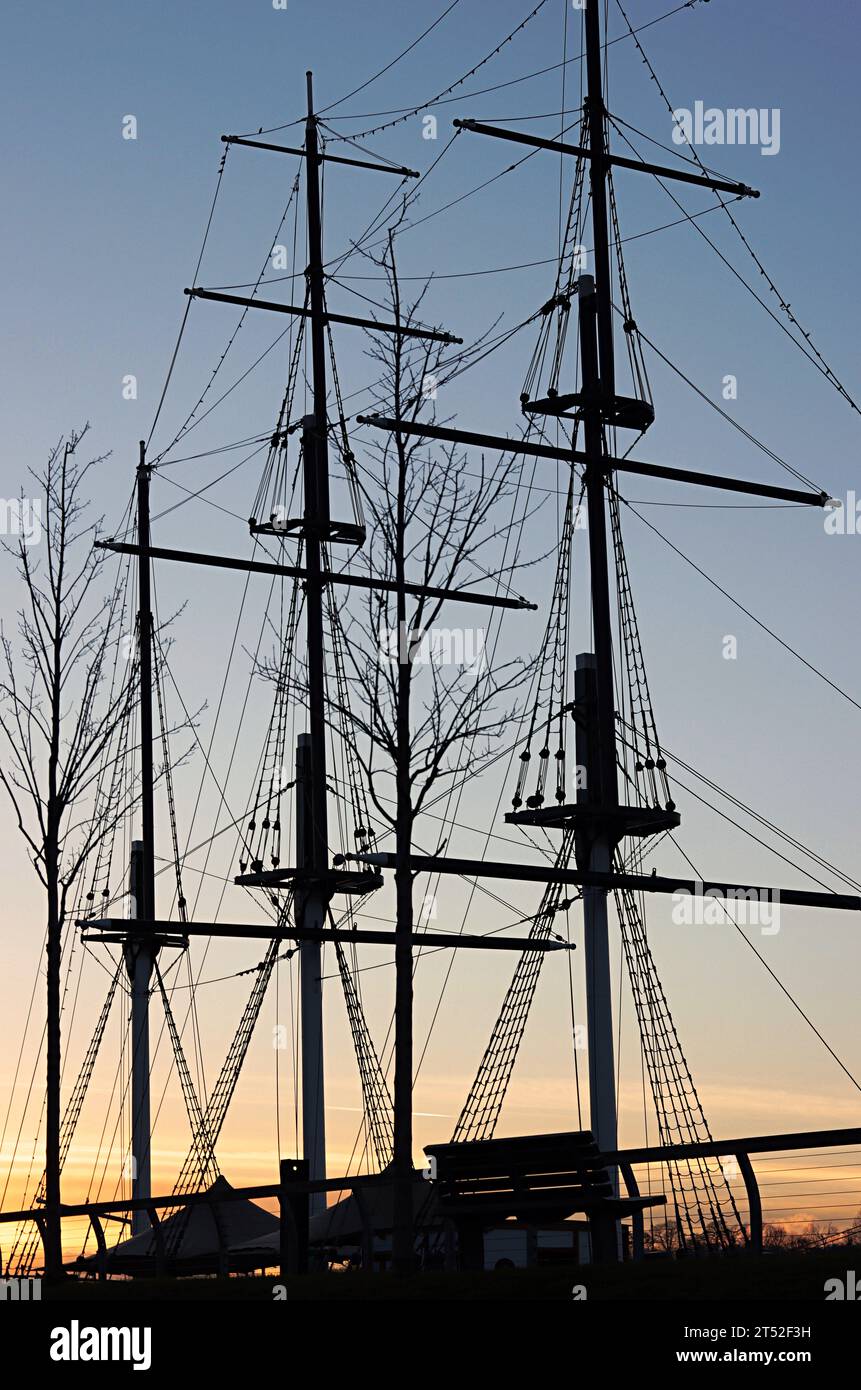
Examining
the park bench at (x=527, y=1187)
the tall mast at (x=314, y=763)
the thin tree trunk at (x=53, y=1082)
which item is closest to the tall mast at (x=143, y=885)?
the tall mast at (x=314, y=763)

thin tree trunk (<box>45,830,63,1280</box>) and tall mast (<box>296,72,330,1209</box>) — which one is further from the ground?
tall mast (<box>296,72,330,1209</box>)

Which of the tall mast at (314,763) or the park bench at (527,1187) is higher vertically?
the tall mast at (314,763)

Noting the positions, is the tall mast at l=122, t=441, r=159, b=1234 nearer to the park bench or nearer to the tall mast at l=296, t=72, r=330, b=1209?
the tall mast at l=296, t=72, r=330, b=1209

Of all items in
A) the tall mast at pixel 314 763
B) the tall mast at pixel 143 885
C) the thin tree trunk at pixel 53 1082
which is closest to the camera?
the thin tree trunk at pixel 53 1082

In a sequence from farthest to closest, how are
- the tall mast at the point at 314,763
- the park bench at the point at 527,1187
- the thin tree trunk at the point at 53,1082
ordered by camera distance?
1. the tall mast at the point at 314,763
2. the thin tree trunk at the point at 53,1082
3. the park bench at the point at 527,1187

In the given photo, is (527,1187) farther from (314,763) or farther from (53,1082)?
(314,763)

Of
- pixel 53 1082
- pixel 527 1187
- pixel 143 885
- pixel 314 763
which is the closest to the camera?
pixel 527 1187

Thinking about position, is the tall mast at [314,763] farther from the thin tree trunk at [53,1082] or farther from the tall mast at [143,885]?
the thin tree trunk at [53,1082]

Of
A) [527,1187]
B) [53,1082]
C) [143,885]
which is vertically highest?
[143,885]

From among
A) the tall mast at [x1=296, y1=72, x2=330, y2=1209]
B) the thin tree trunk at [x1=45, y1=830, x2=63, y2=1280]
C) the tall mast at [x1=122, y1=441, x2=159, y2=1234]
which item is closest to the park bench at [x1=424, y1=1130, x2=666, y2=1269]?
the thin tree trunk at [x1=45, y1=830, x2=63, y2=1280]

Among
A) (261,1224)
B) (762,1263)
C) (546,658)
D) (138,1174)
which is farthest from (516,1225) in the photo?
(138,1174)

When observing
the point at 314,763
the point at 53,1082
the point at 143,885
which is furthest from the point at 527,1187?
the point at 143,885

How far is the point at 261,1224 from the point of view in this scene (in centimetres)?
3591

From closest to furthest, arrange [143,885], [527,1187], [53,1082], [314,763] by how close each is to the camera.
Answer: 1. [527,1187]
2. [53,1082]
3. [314,763]
4. [143,885]
